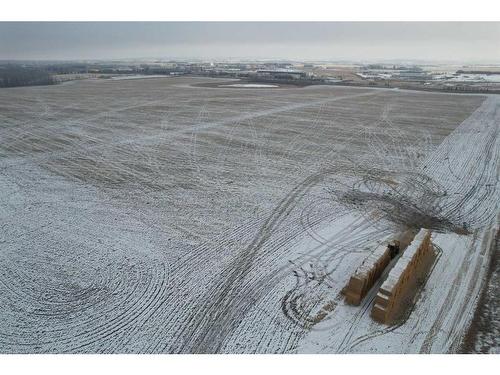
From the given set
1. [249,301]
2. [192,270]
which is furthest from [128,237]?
[249,301]

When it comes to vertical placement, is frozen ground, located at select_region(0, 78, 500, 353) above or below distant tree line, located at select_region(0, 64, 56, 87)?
below

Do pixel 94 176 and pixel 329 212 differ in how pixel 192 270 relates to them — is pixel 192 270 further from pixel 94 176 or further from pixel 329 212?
pixel 94 176

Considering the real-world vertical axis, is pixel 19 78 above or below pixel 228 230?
above

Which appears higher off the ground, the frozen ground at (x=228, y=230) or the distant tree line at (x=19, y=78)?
the distant tree line at (x=19, y=78)

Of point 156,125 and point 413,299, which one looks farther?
point 156,125

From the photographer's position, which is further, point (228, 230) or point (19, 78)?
point (19, 78)

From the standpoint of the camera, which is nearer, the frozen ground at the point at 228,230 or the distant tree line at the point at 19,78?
the frozen ground at the point at 228,230

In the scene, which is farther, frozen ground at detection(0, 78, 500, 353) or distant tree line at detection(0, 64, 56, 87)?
distant tree line at detection(0, 64, 56, 87)

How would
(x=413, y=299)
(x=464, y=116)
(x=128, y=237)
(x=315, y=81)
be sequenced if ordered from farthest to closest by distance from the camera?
(x=315, y=81), (x=464, y=116), (x=128, y=237), (x=413, y=299)
